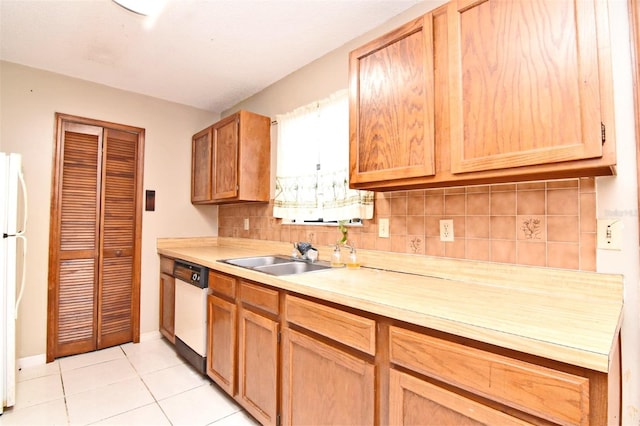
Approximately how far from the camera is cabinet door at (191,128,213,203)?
3080 mm

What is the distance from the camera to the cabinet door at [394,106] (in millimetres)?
1382

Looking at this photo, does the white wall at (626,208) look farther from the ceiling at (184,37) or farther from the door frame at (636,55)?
the ceiling at (184,37)

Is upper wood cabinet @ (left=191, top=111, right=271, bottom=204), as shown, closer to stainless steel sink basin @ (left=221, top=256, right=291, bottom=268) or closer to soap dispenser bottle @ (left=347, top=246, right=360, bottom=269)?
stainless steel sink basin @ (left=221, top=256, right=291, bottom=268)

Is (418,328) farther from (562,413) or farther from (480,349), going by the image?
(562,413)

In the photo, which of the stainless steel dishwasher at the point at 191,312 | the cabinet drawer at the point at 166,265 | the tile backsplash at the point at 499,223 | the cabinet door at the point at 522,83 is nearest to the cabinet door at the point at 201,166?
the cabinet drawer at the point at 166,265

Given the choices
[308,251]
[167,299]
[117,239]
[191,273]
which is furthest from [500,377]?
[117,239]

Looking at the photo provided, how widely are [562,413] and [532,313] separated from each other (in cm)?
32

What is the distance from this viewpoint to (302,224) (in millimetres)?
2521

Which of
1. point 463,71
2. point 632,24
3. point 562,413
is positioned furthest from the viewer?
point 463,71

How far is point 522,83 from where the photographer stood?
112 cm

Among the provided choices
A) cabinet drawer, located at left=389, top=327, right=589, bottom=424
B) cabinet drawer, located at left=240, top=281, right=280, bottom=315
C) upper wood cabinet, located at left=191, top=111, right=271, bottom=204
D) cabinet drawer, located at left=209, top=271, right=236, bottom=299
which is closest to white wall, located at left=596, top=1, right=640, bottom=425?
cabinet drawer, located at left=389, top=327, right=589, bottom=424

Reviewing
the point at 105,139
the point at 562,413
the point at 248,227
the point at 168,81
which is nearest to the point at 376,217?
the point at 562,413

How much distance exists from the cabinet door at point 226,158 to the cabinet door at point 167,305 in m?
0.90

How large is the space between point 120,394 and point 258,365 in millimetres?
1166
